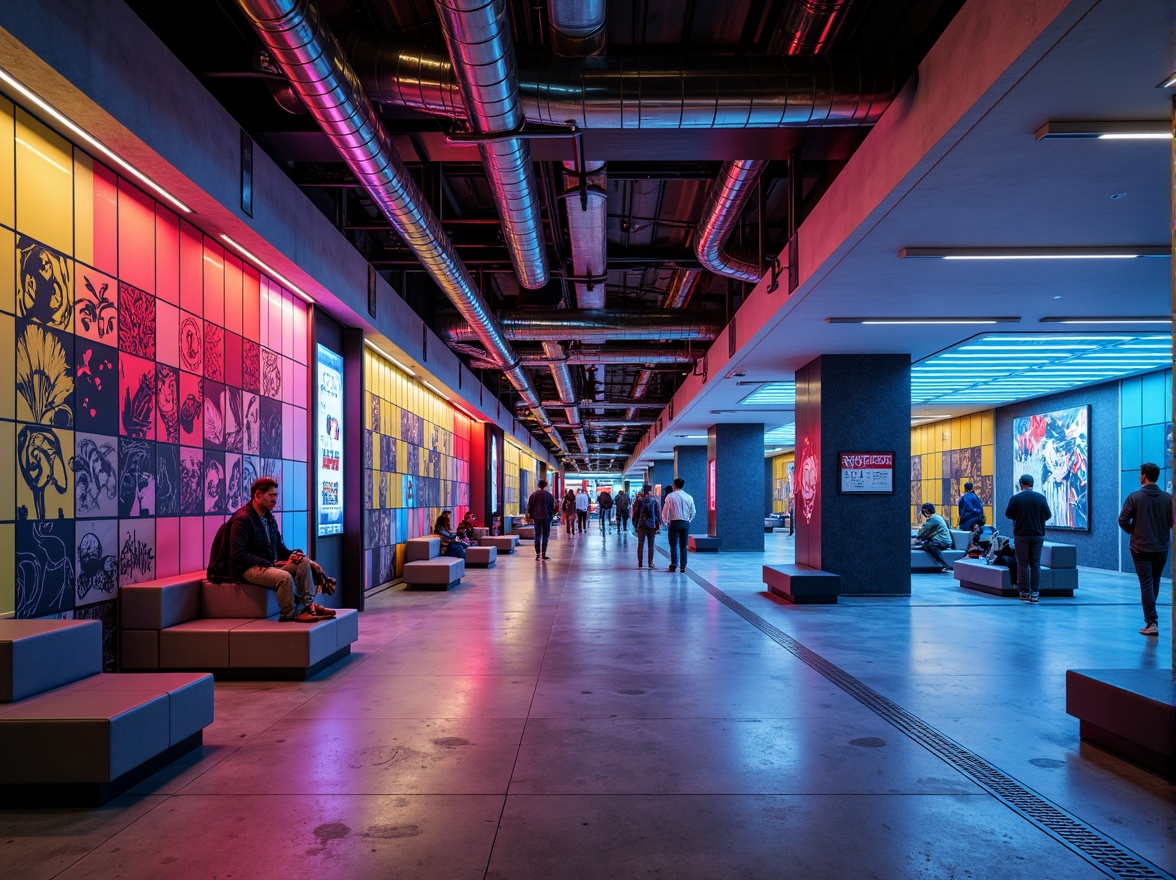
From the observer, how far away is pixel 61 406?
489cm

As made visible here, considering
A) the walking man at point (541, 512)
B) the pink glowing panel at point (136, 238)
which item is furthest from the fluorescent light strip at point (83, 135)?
the walking man at point (541, 512)

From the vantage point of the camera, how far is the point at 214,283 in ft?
22.6

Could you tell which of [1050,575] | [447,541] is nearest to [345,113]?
[447,541]

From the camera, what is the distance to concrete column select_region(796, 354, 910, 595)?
435 inches

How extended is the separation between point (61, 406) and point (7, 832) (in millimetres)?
2680

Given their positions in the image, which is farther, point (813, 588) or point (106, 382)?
point (813, 588)

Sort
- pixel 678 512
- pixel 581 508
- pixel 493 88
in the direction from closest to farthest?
pixel 493 88 → pixel 678 512 → pixel 581 508

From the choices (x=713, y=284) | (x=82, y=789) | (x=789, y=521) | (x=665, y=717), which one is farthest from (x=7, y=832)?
(x=789, y=521)

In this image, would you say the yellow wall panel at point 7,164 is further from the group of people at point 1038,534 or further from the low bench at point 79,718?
the group of people at point 1038,534

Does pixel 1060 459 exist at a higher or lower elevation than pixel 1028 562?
higher

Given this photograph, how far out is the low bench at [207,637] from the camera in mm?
5629

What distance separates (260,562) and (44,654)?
7.94 feet

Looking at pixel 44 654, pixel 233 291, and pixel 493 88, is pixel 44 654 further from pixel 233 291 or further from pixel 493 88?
pixel 233 291

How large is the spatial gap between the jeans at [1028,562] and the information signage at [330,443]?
350 inches
